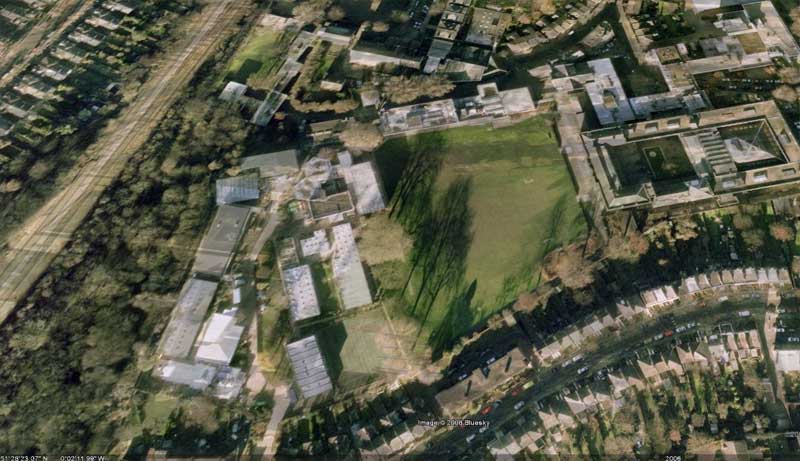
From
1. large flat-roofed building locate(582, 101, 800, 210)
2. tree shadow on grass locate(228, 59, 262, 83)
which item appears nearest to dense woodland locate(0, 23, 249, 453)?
tree shadow on grass locate(228, 59, 262, 83)

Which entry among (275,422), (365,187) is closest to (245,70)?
(365,187)

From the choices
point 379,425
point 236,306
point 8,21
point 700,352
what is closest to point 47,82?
point 8,21

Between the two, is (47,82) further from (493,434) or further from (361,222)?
(493,434)

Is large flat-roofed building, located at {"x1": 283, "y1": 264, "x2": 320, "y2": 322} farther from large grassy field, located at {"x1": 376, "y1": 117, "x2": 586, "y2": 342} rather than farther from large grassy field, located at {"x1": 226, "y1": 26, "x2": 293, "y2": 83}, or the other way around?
large grassy field, located at {"x1": 226, "y1": 26, "x2": 293, "y2": 83}

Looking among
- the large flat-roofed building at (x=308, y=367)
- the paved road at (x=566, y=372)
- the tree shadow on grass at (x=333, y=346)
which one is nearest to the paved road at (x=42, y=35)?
the large flat-roofed building at (x=308, y=367)

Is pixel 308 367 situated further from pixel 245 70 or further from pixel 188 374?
pixel 245 70

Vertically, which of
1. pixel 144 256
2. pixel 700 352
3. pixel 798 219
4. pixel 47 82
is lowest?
pixel 700 352

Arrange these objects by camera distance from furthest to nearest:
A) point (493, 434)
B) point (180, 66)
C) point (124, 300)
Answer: point (180, 66) → point (124, 300) → point (493, 434)

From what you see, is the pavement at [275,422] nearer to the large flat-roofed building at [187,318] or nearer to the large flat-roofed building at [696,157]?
→ the large flat-roofed building at [187,318]
